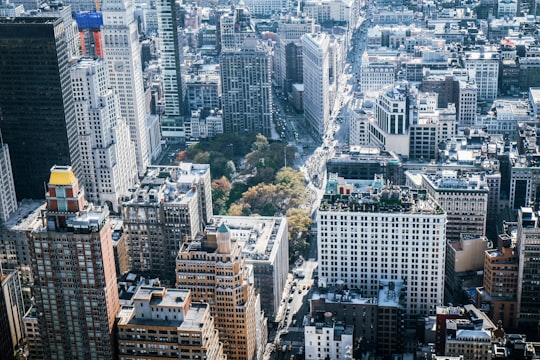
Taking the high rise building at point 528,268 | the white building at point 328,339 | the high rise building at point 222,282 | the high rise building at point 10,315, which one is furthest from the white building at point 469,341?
the high rise building at point 10,315

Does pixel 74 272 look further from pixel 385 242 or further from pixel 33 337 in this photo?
pixel 385 242

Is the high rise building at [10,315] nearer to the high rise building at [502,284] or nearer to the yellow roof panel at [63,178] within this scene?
the yellow roof panel at [63,178]

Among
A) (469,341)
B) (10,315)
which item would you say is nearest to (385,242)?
(469,341)

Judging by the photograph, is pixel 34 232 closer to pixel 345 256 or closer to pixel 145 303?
pixel 145 303

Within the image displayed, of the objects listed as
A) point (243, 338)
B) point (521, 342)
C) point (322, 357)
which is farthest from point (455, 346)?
point (243, 338)

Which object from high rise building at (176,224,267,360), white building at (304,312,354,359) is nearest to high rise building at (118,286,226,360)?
high rise building at (176,224,267,360)

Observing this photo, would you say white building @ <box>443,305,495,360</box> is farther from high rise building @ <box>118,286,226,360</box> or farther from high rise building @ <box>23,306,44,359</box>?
high rise building @ <box>23,306,44,359</box>
